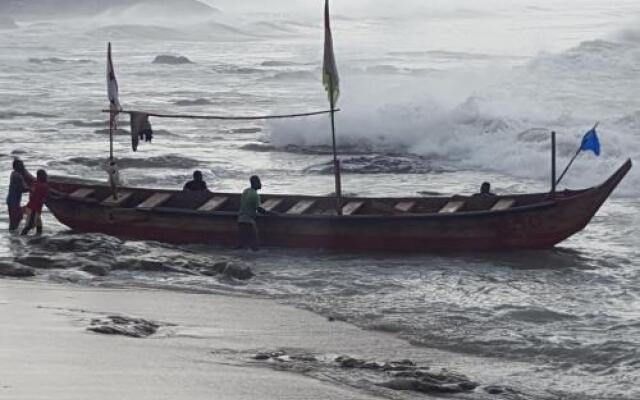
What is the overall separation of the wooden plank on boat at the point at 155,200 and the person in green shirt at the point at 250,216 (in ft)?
4.86

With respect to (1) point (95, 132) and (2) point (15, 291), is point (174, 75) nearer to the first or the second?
(1) point (95, 132)

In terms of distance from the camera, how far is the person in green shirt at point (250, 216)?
15273 millimetres

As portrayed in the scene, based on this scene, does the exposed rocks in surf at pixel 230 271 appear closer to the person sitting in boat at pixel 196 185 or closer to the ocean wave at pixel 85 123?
the person sitting in boat at pixel 196 185

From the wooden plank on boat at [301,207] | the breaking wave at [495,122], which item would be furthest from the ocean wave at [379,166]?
the wooden plank on boat at [301,207]

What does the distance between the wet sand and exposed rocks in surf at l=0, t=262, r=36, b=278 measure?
50 centimetres

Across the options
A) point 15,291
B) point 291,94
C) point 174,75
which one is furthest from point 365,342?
point 174,75

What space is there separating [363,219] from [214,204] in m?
2.29

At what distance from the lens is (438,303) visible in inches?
510

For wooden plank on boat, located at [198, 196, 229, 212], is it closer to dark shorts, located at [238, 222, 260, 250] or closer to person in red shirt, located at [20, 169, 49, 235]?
dark shorts, located at [238, 222, 260, 250]

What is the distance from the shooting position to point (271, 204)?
16438 mm

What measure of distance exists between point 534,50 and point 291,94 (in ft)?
57.1

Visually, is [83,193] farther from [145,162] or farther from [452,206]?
[145,162]

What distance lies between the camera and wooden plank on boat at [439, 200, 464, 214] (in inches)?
622

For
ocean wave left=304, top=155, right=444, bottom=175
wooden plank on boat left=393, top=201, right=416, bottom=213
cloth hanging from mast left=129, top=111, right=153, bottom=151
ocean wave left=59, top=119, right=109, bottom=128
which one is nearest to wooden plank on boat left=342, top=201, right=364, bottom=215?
wooden plank on boat left=393, top=201, right=416, bottom=213
